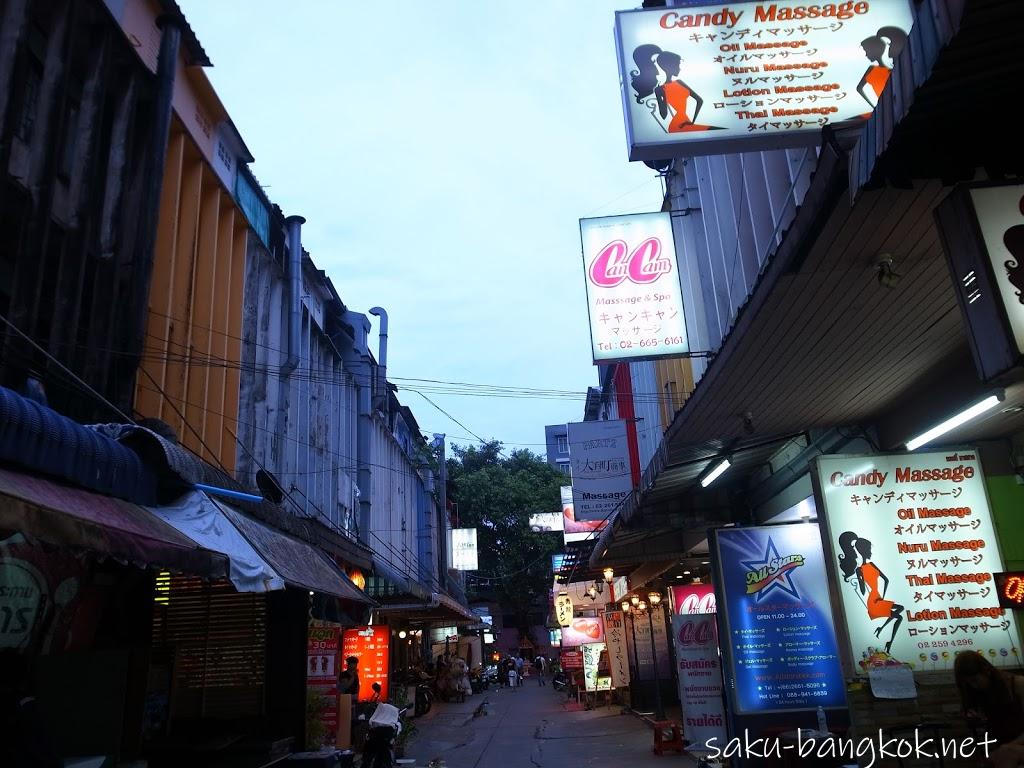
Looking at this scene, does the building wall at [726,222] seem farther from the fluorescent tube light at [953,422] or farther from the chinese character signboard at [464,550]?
the chinese character signboard at [464,550]

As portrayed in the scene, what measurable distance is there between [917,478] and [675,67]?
4.75 meters

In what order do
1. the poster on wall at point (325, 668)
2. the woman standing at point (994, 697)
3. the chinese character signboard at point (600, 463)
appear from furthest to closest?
1. the chinese character signboard at point (600, 463)
2. the poster on wall at point (325, 668)
3. the woman standing at point (994, 697)

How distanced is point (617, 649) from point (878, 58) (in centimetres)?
1795

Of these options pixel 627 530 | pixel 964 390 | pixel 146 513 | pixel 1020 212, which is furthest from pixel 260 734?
pixel 1020 212

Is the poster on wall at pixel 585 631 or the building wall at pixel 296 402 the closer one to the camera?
the building wall at pixel 296 402

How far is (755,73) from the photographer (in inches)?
244

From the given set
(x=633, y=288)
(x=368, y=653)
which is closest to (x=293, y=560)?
(x=633, y=288)

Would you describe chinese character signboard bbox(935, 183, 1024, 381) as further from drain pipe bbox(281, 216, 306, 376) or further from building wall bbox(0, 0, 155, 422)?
drain pipe bbox(281, 216, 306, 376)

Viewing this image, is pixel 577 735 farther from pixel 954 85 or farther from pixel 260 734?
pixel 954 85

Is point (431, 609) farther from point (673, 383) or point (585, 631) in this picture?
point (673, 383)

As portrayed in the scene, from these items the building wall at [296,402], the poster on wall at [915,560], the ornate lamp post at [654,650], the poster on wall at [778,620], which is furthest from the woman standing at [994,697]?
the building wall at [296,402]

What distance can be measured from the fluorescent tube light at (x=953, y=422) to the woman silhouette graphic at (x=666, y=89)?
3.06 meters

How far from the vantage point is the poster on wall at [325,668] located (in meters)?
11.0

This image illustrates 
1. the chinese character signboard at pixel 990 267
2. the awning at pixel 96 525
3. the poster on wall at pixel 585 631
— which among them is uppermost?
the chinese character signboard at pixel 990 267
